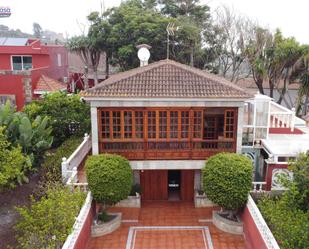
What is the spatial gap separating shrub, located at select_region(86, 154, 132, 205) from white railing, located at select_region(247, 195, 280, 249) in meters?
5.18

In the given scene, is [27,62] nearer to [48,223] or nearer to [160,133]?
[160,133]

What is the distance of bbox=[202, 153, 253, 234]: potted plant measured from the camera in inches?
538

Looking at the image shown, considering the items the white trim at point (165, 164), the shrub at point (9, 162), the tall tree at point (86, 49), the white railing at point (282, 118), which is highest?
the tall tree at point (86, 49)

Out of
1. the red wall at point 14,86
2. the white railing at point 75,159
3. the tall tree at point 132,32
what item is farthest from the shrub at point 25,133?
the tall tree at point 132,32

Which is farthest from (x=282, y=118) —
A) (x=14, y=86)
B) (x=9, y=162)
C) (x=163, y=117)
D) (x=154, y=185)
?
(x=14, y=86)

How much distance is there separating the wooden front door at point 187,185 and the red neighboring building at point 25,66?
14.3 meters

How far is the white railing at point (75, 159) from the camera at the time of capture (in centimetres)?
1544

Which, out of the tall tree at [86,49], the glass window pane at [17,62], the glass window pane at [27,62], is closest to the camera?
the glass window pane at [17,62]

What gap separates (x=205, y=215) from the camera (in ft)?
52.1

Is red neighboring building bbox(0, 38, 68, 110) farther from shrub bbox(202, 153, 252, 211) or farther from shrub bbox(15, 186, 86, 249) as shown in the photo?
shrub bbox(202, 153, 252, 211)

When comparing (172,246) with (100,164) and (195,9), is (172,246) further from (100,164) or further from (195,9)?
(195,9)

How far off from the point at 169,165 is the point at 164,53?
2005 cm

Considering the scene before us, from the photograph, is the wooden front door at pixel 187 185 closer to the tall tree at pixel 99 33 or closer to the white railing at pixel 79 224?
the white railing at pixel 79 224

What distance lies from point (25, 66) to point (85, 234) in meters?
21.1
